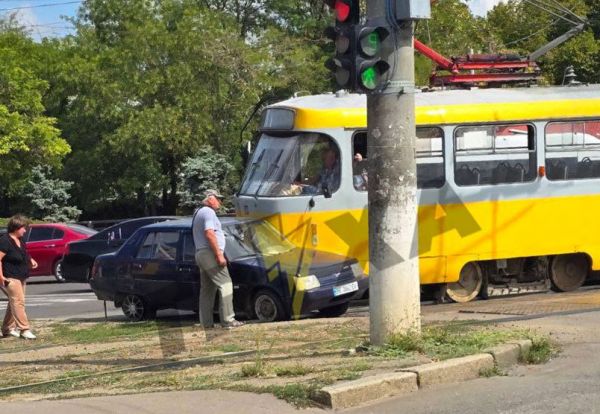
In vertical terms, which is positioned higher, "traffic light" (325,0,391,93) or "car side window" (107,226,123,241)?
"traffic light" (325,0,391,93)

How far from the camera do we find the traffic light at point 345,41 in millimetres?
9609

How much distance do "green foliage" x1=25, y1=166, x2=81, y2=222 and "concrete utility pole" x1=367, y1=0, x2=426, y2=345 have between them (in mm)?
37717

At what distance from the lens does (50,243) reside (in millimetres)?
25406

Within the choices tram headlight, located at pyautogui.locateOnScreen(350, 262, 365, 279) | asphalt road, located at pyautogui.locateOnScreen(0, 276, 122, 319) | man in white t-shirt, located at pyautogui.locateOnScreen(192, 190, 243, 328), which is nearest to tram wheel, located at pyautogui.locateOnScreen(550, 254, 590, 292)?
tram headlight, located at pyautogui.locateOnScreen(350, 262, 365, 279)

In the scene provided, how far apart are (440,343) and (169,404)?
9.93 feet

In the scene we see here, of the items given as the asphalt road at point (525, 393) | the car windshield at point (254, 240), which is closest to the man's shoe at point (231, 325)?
the car windshield at point (254, 240)

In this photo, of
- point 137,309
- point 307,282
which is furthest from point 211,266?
point 137,309

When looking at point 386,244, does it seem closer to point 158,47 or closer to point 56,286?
point 56,286

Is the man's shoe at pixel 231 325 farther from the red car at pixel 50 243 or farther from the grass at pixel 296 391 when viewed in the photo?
the red car at pixel 50 243

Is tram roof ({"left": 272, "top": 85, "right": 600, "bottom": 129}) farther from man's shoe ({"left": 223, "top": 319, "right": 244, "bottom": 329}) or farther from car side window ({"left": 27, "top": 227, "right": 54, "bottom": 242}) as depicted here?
car side window ({"left": 27, "top": 227, "right": 54, "bottom": 242})

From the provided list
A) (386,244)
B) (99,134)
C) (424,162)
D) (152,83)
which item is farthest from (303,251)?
(99,134)

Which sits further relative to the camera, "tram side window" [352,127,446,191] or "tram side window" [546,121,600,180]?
"tram side window" [546,121,600,180]

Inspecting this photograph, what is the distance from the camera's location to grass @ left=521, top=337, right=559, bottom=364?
951cm

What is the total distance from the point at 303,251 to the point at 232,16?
33.8m
